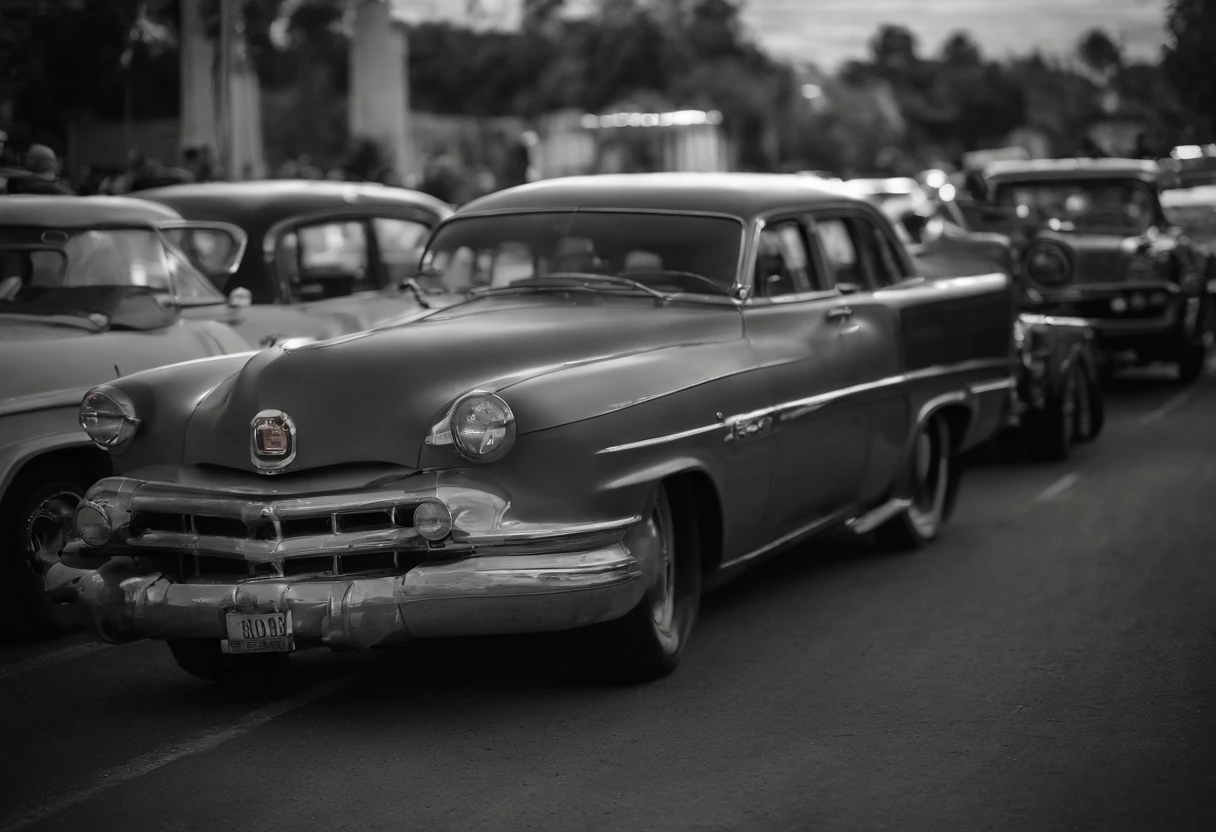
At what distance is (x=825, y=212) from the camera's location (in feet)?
24.4

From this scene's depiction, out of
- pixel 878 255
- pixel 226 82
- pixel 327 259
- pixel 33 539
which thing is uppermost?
pixel 226 82

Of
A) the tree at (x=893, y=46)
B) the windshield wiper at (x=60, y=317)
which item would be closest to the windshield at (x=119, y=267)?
the windshield wiper at (x=60, y=317)

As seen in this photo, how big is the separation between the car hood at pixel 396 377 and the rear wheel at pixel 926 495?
7.25 feet

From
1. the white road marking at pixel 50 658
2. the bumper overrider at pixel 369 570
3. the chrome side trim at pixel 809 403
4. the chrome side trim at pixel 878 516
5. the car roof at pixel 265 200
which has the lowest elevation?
the white road marking at pixel 50 658

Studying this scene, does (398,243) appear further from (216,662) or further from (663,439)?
(663,439)

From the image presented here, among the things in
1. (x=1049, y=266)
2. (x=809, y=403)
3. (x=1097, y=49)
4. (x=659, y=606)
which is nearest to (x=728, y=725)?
(x=659, y=606)

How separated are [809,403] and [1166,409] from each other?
8150 millimetres

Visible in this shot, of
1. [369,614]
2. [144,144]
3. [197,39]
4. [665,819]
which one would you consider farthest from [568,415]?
[144,144]

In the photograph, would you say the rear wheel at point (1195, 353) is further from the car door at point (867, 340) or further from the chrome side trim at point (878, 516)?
the chrome side trim at point (878, 516)

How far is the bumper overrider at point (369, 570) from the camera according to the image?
16.3 ft

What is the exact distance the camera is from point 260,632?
5.00 m

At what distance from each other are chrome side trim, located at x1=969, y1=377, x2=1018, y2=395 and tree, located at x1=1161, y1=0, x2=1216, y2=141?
675 inches

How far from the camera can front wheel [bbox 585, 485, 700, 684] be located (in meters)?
5.44

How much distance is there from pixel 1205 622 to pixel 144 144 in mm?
22425
